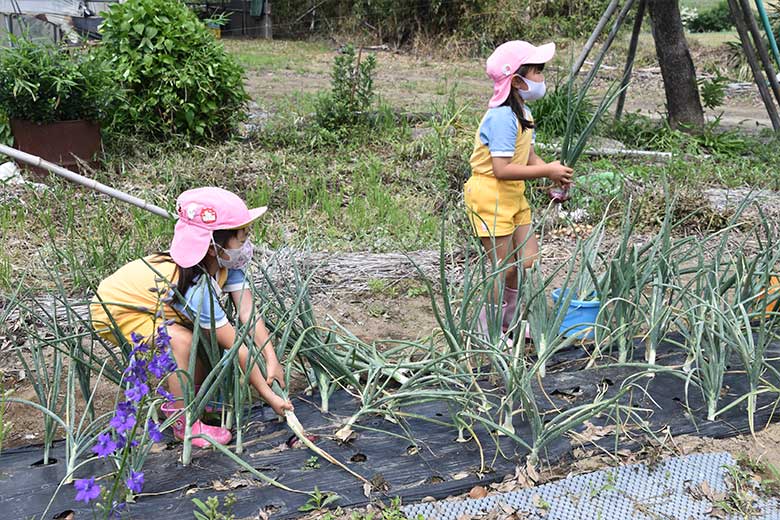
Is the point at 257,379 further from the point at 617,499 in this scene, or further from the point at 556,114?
the point at 556,114

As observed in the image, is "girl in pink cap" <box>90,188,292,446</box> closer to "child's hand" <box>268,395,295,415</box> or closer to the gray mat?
"child's hand" <box>268,395,295,415</box>

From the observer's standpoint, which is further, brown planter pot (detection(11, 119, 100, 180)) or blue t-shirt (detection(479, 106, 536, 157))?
brown planter pot (detection(11, 119, 100, 180))

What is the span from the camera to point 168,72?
562 centimetres

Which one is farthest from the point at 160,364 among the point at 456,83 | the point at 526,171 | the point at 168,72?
the point at 456,83

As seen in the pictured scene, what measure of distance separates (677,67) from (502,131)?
4.20 metres

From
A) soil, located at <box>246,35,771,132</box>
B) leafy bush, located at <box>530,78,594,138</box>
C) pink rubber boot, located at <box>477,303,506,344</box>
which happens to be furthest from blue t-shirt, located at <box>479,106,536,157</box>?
soil, located at <box>246,35,771,132</box>

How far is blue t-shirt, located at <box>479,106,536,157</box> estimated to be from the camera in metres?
3.05

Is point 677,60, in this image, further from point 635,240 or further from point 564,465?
point 564,465

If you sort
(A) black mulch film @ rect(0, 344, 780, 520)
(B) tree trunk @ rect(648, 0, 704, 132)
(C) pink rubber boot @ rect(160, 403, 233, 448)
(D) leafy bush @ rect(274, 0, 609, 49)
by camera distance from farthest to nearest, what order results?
(D) leafy bush @ rect(274, 0, 609, 49) < (B) tree trunk @ rect(648, 0, 704, 132) < (C) pink rubber boot @ rect(160, 403, 233, 448) < (A) black mulch film @ rect(0, 344, 780, 520)

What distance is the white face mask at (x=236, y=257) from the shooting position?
235 cm

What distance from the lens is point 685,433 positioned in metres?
2.35

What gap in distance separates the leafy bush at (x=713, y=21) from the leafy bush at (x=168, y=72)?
675 inches

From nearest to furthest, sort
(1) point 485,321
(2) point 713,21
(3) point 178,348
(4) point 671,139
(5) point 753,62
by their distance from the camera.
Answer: (3) point 178,348
(1) point 485,321
(4) point 671,139
(5) point 753,62
(2) point 713,21

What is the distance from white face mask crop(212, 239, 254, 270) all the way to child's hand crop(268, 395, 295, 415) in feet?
1.33
